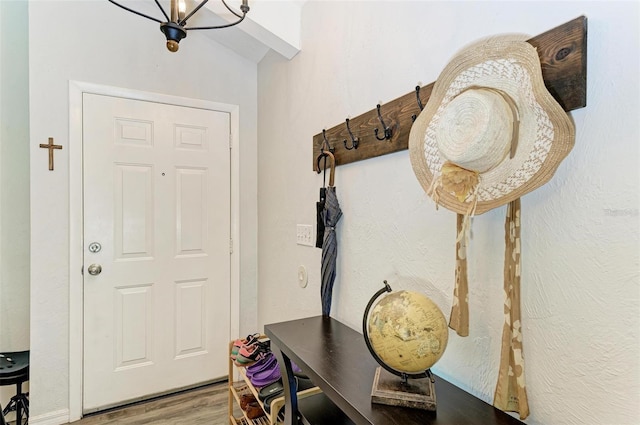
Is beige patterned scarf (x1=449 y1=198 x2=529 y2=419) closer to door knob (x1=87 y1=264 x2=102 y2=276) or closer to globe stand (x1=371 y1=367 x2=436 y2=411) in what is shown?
globe stand (x1=371 y1=367 x2=436 y2=411)

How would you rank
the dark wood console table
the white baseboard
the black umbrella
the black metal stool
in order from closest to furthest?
1. the dark wood console table
2. the black umbrella
3. the black metal stool
4. the white baseboard

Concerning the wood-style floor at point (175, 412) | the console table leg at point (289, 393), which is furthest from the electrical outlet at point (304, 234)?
the wood-style floor at point (175, 412)

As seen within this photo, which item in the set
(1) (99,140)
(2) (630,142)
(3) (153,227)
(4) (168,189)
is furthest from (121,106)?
(2) (630,142)

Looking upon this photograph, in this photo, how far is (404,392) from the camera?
72cm

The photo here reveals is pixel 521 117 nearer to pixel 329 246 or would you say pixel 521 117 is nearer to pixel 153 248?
pixel 329 246

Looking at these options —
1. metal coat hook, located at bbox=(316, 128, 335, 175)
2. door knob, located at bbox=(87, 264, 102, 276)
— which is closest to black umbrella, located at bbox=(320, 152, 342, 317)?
metal coat hook, located at bbox=(316, 128, 335, 175)

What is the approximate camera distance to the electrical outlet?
1.68m

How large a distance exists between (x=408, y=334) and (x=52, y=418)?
7.34 feet

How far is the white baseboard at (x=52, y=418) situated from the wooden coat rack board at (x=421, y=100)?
201 cm

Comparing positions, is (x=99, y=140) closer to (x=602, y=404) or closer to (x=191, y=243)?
(x=191, y=243)

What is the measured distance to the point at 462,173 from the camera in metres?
0.69

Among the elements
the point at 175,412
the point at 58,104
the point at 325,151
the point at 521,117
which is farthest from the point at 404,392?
the point at 58,104

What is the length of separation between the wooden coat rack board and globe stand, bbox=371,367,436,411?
0.66 meters

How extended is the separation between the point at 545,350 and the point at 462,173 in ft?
1.35
